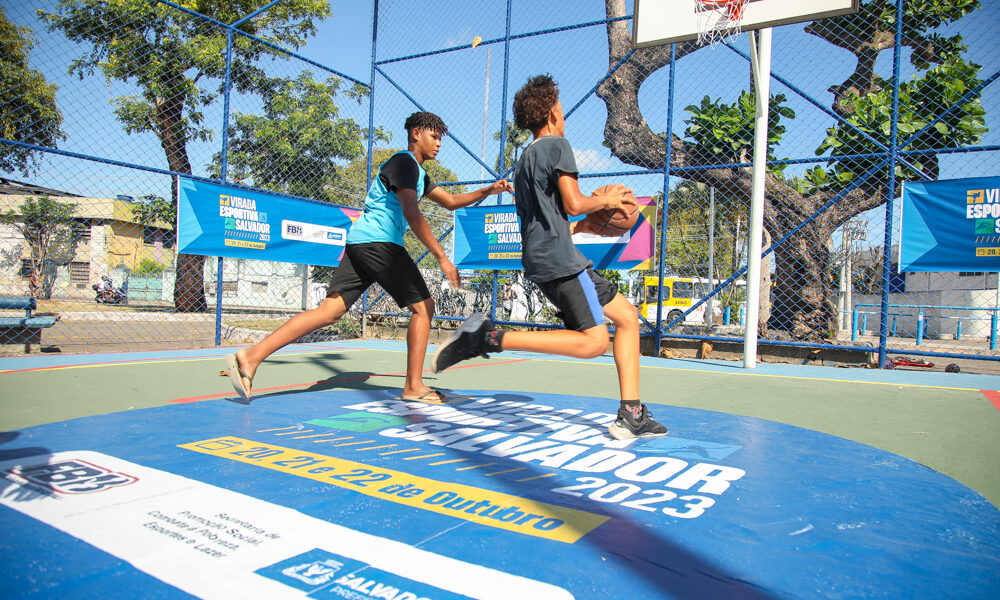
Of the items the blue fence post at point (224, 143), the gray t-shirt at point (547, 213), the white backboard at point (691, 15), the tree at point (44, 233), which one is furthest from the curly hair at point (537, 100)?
the tree at point (44, 233)

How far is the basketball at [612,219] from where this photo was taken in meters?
3.03

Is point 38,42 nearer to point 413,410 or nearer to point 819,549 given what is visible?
point 413,410

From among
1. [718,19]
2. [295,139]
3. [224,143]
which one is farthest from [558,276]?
[295,139]

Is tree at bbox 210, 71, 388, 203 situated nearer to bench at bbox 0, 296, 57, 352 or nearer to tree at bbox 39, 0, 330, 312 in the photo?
tree at bbox 39, 0, 330, 312

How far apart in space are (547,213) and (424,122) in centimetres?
150

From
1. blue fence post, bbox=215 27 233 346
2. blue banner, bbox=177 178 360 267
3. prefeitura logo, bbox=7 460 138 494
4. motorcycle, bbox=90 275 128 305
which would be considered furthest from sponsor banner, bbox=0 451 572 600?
motorcycle, bbox=90 275 128 305

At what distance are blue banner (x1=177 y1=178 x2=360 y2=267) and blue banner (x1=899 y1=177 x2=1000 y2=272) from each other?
22.7ft

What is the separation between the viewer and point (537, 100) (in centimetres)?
305

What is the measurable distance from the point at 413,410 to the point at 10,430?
1.90 m

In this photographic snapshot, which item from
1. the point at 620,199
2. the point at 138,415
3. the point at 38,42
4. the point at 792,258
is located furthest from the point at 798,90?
the point at 38,42

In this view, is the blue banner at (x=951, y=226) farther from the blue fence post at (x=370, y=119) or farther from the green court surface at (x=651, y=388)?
the blue fence post at (x=370, y=119)

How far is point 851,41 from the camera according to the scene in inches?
323

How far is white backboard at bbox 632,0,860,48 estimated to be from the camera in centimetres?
570

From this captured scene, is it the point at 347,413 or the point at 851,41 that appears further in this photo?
the point at 851,41
